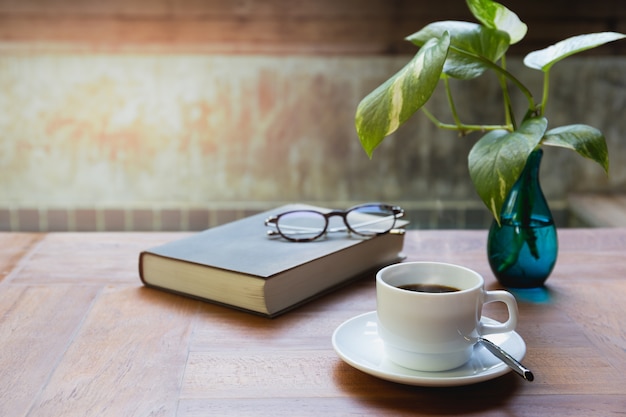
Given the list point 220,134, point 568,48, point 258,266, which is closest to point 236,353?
point 258,266

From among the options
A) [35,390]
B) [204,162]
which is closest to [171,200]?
[204,162]

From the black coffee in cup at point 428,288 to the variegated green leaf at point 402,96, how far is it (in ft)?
0.48

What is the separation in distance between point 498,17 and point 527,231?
0.89 feet

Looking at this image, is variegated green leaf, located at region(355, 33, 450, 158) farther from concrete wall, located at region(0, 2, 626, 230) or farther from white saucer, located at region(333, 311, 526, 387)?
concrete wall, located at region(0, 2, 626, 230)

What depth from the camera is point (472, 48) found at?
0.94 meters

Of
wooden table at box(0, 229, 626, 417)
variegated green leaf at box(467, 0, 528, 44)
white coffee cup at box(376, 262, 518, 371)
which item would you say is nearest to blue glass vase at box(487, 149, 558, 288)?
wooden table at box(0, 229, 626, 417)

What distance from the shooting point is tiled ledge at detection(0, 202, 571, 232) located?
2.56 meters

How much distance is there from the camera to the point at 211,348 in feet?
2.60

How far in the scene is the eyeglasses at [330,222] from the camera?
3.45 feet

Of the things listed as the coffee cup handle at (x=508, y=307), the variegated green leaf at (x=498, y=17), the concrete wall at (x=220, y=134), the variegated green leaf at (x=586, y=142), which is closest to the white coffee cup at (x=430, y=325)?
the coffee cup handle at (x=508, y=307)

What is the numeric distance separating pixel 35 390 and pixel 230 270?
0.27 meters

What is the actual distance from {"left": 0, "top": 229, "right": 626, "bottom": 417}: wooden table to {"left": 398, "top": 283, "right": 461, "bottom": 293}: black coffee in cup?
9cm

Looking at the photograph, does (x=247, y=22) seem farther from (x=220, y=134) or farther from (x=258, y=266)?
(x=258, y=266)

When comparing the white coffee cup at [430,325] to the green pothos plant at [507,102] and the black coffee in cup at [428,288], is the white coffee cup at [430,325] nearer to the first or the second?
the black coffee in cup at [428,288]
